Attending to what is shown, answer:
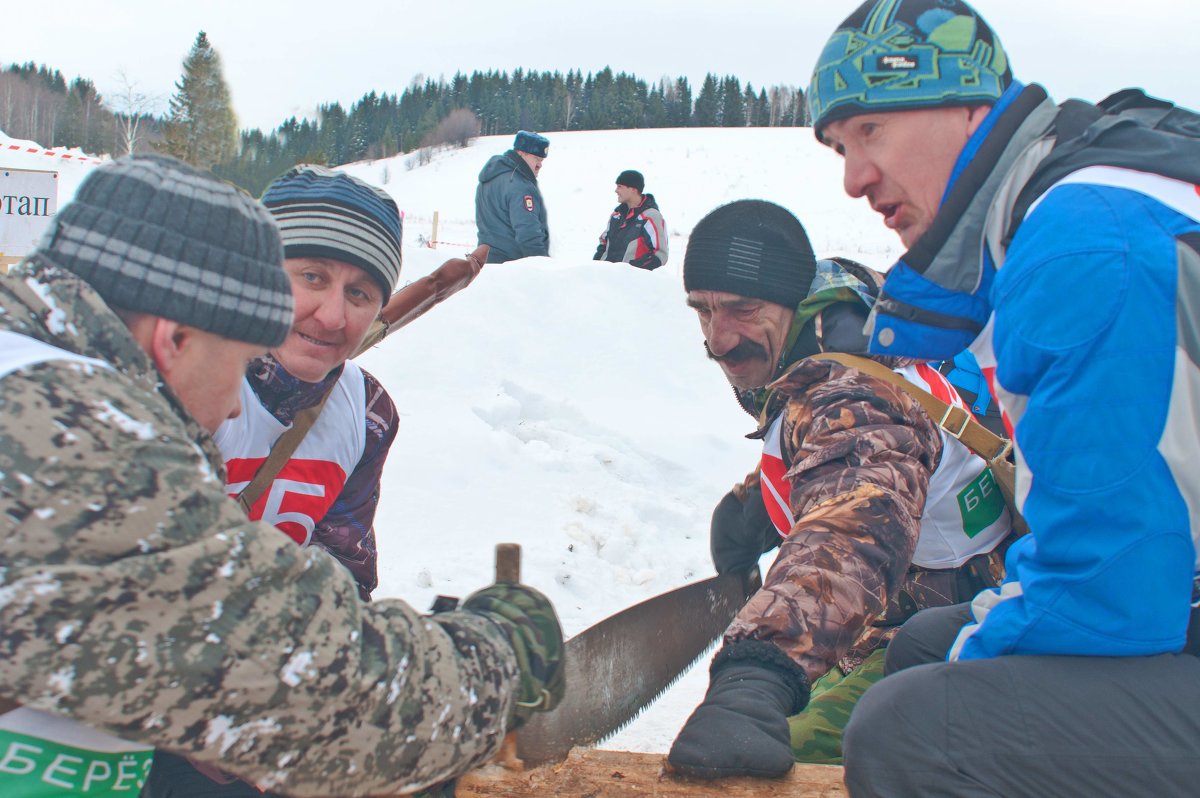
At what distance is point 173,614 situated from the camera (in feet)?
3.61

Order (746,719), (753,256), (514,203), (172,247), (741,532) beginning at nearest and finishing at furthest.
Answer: (172,247), (746,719), (753,256), (741,532), (514,203)

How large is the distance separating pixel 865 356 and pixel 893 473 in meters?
0.42

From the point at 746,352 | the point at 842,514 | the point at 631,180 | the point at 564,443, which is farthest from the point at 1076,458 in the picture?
the point at 631,180

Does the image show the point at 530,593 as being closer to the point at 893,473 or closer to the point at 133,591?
the point at 133,591

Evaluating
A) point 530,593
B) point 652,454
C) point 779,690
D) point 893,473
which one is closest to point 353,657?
point 530,593

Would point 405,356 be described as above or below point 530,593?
below

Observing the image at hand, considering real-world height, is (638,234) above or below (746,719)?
above

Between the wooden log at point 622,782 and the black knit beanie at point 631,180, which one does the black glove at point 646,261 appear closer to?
the black knit beanie at point 631,180

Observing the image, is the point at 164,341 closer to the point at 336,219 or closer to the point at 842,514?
the point at 336,219

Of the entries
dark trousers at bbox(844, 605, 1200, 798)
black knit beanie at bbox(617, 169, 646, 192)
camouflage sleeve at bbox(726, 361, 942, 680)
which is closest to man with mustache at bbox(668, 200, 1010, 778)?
camouflage sleeve at bbox(726, 361, 942, 680)

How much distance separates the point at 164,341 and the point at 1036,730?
1387 millimetres

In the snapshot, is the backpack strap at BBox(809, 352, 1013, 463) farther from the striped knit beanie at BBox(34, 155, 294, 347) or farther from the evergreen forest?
the evergreen forest

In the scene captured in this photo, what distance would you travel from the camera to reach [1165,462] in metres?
1.32

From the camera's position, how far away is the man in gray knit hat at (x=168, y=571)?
105 centimetres
